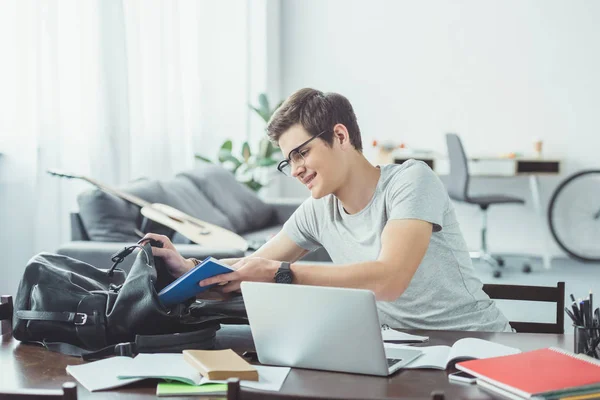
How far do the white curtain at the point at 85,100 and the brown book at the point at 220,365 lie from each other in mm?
2665

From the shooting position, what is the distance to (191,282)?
1537mm

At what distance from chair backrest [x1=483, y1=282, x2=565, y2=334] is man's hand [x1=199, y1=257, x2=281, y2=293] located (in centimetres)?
59

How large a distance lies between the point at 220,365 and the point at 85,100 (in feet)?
9.96

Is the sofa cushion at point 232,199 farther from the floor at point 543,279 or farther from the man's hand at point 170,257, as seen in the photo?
the man's hand at point 170,257

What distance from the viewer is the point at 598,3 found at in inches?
252

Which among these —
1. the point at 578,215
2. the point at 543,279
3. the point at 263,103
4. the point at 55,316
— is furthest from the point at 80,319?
the point at 578,215

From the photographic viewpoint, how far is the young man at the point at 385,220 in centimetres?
173

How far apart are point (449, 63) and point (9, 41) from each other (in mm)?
3970

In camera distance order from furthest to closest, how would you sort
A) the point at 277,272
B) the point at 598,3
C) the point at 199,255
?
the point at 598,3 < the point at 199,255 < the point at 277,272

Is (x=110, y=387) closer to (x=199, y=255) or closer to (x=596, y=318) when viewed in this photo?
(x=596, y=318)

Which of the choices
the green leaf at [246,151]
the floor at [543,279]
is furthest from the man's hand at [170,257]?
the green leaf at [246,151]

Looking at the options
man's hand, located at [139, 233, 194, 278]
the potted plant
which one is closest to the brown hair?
man's hand, located at [139, 233, 194, 278]

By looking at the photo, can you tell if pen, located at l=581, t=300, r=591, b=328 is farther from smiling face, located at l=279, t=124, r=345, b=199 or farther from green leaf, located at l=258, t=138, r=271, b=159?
green leaf, located at l=258, t=138, r=271, b=159

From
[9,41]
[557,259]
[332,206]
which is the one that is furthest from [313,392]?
[557,259]
